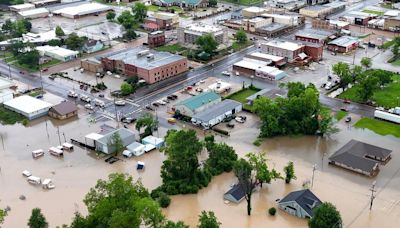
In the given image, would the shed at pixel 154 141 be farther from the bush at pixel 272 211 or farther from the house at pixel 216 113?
the bush at pixel 272 211

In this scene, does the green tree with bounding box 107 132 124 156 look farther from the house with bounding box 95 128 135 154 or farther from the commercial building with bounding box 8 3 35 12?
the commercial building with bounding box 8 3 35 12

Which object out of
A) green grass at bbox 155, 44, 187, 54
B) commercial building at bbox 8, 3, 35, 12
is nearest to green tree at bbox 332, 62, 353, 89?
green grass at bbox 155, 44, 187, 54

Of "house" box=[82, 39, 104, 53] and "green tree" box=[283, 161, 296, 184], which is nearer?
"green tree" box=[283, 161, 296, 184]

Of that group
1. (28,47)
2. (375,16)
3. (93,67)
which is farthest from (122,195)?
(375,16)

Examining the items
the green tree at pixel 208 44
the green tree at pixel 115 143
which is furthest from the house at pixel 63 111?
the green tree at pixel 208 44

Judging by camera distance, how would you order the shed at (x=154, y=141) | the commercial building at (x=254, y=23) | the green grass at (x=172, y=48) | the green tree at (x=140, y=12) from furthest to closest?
the green tree at (x=140, y=12) → the commercial building at (x=254, y=23) → the green grass at (x=172, y=48) → the shed at (x=154, y=141)

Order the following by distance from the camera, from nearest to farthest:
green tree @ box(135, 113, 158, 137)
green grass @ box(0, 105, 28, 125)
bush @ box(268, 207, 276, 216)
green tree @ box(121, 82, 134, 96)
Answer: bush @ box(268, 207, 276, 216) < green tree @ box(135, 113, 158, 137) < green grass @ box(0, 105, 28, 125) < green tree @ box(121, 82, 134, 96)

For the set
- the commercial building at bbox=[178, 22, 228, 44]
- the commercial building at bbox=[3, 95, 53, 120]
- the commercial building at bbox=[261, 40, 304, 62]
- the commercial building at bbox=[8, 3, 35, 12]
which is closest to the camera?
the commercial building at bbox=[3, 95, 53, 120]

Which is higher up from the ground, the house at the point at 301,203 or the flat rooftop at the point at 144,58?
the flat rooftop at the point at 144,58
